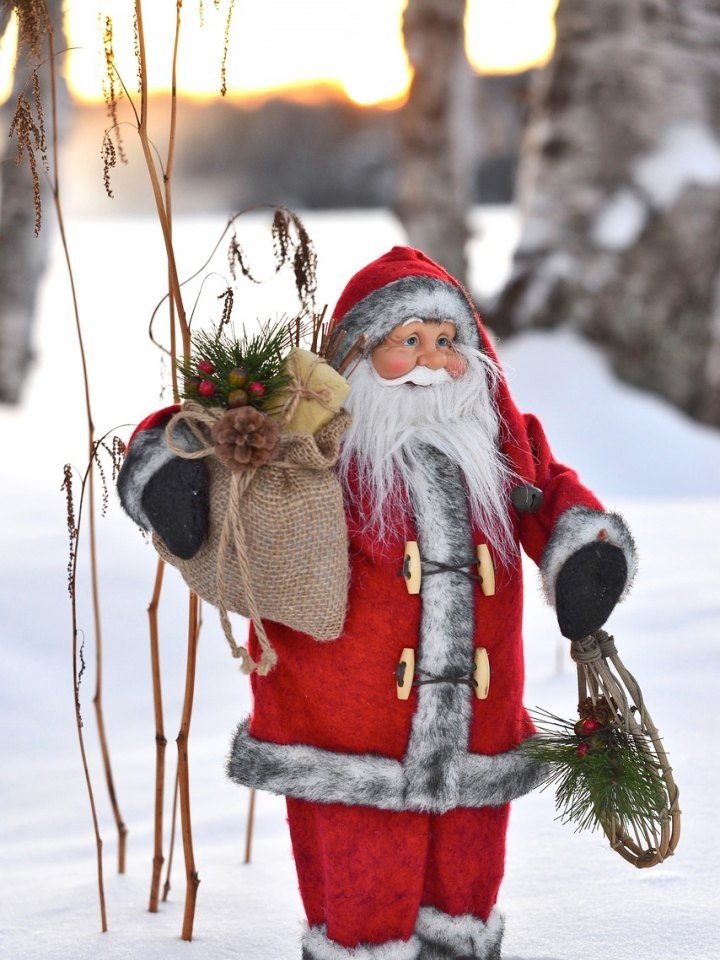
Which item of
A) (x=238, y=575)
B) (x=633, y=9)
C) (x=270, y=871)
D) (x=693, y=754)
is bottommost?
(x=270, y=871)

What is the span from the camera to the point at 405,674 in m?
1.43

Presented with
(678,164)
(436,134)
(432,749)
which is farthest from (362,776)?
(436,134)

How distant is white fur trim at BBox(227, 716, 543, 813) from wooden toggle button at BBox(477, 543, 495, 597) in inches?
8.3

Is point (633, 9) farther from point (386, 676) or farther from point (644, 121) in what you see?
point (386, 676)

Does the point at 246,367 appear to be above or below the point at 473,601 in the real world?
above

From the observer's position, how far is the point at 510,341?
4523 millimetres

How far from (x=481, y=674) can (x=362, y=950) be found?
381mm

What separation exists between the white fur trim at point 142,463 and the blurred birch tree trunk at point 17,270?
3.08 m

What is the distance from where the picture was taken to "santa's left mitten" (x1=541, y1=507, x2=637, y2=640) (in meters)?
1.46

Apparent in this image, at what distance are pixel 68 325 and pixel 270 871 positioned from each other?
21.0ft

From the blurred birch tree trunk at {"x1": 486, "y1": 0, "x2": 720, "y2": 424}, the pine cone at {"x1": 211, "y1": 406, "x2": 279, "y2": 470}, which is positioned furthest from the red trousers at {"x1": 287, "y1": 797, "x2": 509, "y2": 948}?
the blurred birch tree trunk at {"x1": 486, "y1": 0, "x2": 720, "y2": 424}

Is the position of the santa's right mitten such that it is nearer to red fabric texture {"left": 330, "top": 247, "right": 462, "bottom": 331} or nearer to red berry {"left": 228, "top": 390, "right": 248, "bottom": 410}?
red berry {"left": 228, "top": 390, "right": 248, "bottom": 410}

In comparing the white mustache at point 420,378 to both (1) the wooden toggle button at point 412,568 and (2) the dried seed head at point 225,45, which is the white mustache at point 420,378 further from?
(2) the dried seed head at point 225,45

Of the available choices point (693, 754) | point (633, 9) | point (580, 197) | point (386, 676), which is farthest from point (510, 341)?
point (386, 676)
